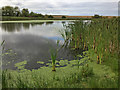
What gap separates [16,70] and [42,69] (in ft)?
2.40

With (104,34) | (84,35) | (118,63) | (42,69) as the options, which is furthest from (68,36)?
(118,63)

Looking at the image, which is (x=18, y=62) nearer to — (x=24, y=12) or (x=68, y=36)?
(x=68, y=36)

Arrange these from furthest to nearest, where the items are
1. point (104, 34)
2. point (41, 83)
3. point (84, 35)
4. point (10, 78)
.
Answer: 1. point (84, 35)
2. point (104, 34)
3. point (10, 78)
4. point (41, 83)

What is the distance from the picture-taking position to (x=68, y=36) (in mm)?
7438

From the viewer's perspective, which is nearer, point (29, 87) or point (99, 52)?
point (29, 87)

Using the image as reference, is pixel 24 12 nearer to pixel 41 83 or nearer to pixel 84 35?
pixel 84 35

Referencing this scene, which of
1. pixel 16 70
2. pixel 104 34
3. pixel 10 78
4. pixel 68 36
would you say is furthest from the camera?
pixel 68 36

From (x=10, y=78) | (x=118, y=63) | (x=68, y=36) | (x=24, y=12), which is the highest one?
(x=24, y=12)

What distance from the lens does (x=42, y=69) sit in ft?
12.2

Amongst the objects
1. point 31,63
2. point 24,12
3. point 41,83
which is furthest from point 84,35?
point 24,12

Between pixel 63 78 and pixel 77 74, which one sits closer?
pixel 63 78

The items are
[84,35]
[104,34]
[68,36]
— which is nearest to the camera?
[104,34]

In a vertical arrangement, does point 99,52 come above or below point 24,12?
below

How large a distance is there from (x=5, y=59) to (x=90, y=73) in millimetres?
2930
